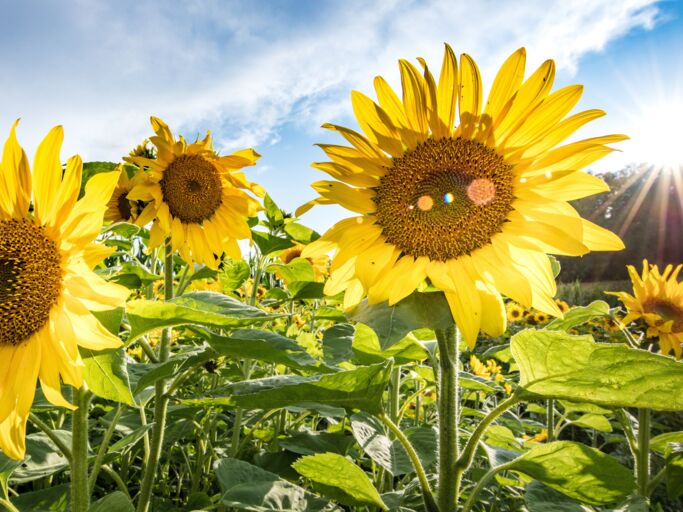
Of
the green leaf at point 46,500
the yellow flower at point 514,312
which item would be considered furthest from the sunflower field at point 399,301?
the yellow flower at point 514,312

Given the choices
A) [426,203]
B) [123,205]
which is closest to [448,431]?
[426,203]

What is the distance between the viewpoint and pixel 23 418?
98 cm

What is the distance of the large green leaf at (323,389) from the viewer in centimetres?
90

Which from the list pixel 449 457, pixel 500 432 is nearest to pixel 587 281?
pixel 500 432

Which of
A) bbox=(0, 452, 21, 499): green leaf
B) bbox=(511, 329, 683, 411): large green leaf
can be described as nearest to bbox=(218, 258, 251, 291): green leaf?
bbox=(0, 452, 21, 499): green leaf

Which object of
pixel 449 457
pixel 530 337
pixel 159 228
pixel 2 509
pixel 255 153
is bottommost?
pixel 2 509

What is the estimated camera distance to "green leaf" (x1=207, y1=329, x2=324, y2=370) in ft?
3.23

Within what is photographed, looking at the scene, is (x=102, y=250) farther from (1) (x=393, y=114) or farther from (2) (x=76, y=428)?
(1) (x=393, y=114)

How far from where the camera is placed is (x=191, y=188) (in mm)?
2283

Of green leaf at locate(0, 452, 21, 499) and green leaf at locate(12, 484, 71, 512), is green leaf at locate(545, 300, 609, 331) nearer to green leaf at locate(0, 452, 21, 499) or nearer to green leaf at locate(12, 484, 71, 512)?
green leaf at locate(0, 452, 21, 499)

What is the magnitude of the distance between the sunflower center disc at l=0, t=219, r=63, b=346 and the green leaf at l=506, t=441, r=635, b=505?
903 mm

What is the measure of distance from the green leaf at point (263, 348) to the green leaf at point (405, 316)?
12 centimetres

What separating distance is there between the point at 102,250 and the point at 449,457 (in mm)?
733

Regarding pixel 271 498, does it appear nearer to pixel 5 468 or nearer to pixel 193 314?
pixel 193 314
